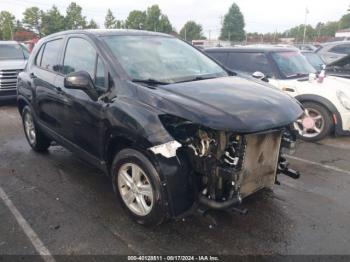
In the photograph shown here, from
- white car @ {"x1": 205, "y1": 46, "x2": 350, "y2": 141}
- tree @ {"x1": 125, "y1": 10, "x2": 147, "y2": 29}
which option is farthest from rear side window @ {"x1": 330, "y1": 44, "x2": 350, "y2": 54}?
tree @ {"x1": 125, "y1": 10, "x2": 147, "y2": 29}

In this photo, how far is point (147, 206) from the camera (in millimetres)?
3240

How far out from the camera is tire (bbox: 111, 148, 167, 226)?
9.78ft

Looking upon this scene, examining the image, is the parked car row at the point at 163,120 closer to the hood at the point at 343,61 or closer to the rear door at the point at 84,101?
the rear door at the point at 84,101

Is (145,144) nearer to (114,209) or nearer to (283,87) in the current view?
(114,209)

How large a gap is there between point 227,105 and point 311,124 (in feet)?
12.7

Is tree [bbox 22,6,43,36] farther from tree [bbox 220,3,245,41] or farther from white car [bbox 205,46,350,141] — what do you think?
white car [bbox 205,46,350,141]

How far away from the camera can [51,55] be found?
4688 millimetres

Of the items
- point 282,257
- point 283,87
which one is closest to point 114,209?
point 282,257

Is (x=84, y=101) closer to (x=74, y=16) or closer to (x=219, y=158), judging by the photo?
(x=219, y=158)

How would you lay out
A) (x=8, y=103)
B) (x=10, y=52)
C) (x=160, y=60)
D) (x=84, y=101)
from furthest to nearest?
(x=10, y=52)
(x=8, y=103)
(x=160, y=60)
(x=84, y=101)

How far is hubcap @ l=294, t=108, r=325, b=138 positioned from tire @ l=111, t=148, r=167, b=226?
3.89m

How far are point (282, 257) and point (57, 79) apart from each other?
3237 mm

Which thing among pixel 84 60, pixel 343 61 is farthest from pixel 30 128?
pixel 343 61

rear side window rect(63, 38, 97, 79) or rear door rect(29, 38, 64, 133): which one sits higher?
rear side window rect(63, 38, 97, 79)
